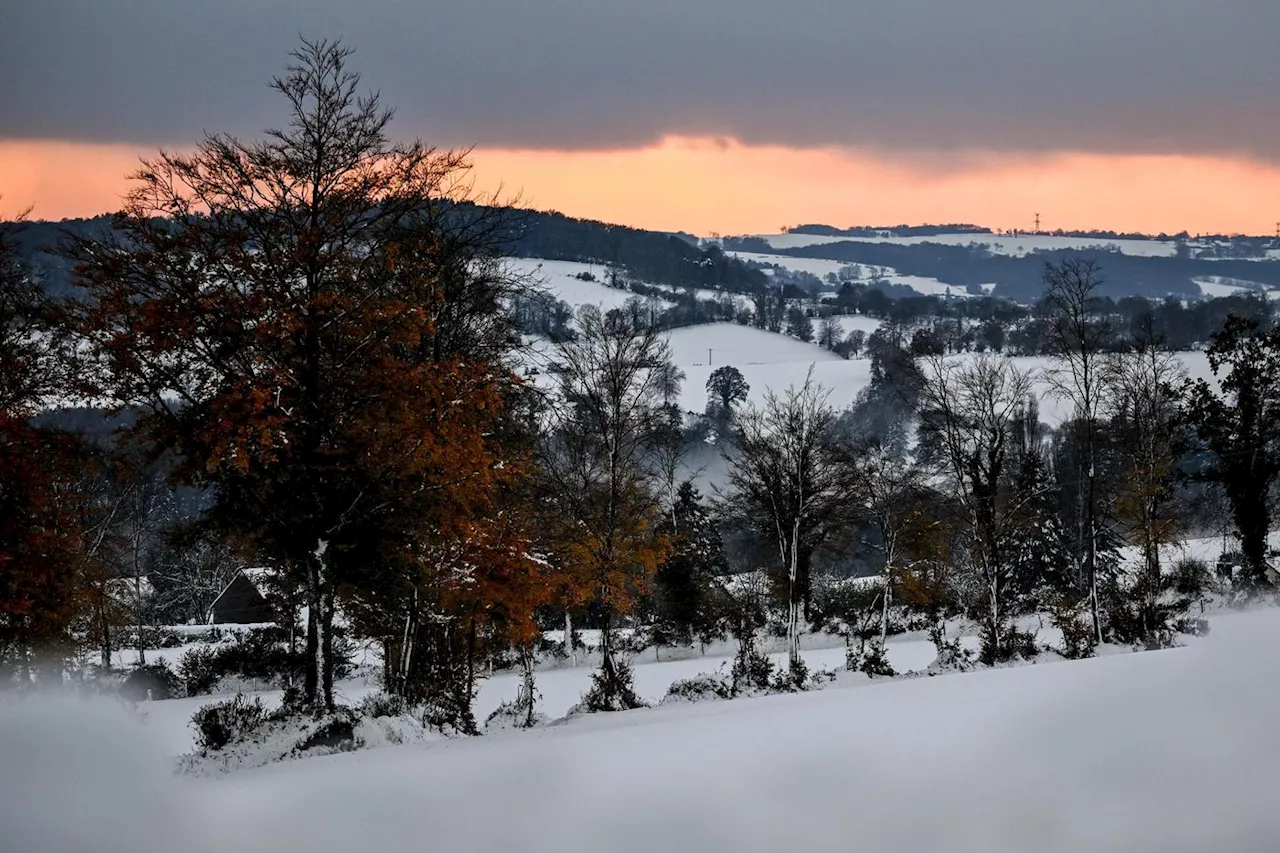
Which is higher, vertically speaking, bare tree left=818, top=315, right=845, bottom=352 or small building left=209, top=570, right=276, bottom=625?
bare tree left=818, top=315, right=845, bottom=352

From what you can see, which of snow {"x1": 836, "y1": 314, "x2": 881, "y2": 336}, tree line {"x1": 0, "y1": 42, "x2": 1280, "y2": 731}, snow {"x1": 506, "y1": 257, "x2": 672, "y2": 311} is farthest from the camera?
snow {"x1": 836, "y1": 314, "x2": 881, "y2": 336}

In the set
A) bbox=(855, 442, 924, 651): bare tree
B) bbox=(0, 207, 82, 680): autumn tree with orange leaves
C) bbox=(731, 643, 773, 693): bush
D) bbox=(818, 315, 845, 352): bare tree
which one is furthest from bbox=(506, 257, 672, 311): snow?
bbox=(731, 643, 773, 693): bush

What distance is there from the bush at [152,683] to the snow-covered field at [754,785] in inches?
751

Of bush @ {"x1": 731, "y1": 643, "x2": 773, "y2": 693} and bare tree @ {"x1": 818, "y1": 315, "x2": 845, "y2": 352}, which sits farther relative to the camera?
bare tree @ {"x1": 818, "y1": 315, "x2": 845, "y2": 352}

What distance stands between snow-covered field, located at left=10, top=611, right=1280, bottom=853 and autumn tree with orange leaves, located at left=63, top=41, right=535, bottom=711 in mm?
4075

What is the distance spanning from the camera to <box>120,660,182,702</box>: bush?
2753cm

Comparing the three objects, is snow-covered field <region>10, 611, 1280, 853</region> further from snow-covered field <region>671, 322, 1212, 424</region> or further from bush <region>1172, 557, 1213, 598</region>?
snow-covered field <region>671, 322, 1212, 424</region>

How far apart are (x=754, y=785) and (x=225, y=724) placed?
719 centimetres

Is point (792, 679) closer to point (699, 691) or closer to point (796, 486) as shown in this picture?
point (699, 691)

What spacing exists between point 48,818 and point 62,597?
44.0 feet

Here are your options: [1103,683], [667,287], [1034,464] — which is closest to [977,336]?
[667,287]

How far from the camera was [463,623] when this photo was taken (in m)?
19.8

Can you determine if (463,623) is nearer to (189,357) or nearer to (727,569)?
(189,357)

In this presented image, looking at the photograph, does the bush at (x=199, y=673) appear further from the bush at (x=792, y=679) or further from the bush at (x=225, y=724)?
the bush at (x=792, y=679)
